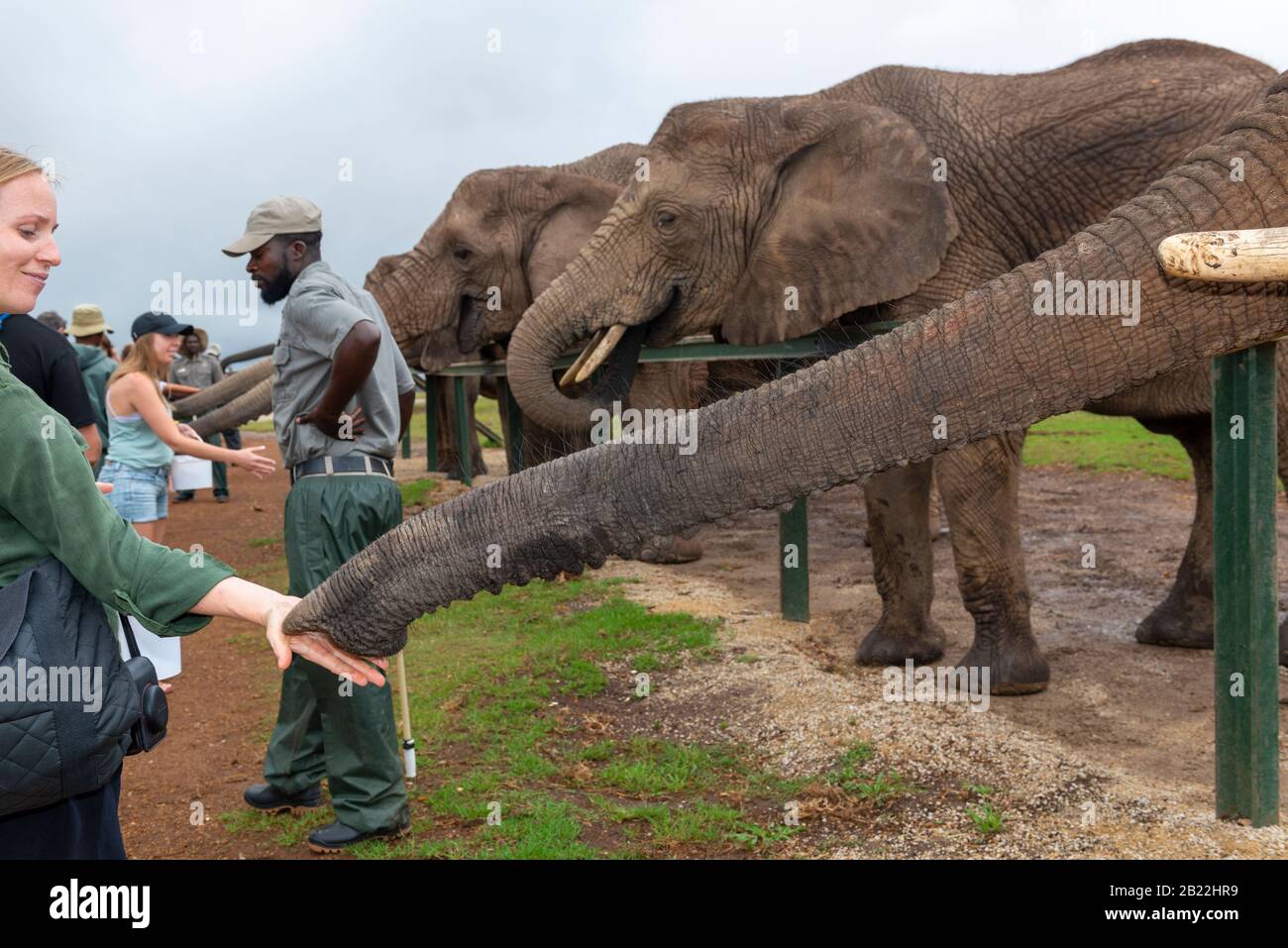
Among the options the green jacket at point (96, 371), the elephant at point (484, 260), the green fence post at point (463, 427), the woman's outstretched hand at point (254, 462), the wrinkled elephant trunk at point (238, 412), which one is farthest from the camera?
the green fence post at point (463, 427)

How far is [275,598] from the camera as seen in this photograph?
9.09ft

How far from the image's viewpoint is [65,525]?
240cm

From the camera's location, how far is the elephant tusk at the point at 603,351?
24.2ft

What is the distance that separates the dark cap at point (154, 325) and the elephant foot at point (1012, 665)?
4725mm

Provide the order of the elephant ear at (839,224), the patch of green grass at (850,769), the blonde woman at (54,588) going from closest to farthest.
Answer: the blonde woman at (54,588) → the patch of green grass at (850,769) → the elephant ear at (839,224)

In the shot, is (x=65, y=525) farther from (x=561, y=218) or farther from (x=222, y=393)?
(x=222, y=393)

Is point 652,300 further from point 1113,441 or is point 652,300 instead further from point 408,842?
point 1113,441

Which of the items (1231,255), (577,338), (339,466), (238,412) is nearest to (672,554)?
(577,338)

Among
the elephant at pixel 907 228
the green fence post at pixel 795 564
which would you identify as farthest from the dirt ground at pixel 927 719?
the elephant at pixel 907 228

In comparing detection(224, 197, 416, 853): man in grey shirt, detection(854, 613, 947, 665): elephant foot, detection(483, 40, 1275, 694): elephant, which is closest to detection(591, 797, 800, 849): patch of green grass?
detection(224, 197, 416, 853): man in grey shirt

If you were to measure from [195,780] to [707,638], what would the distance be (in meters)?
3.06

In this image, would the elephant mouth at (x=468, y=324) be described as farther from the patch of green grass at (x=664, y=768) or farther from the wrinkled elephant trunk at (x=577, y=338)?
the patch of green grass at (x=664, y=768)

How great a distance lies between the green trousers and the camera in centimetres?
476

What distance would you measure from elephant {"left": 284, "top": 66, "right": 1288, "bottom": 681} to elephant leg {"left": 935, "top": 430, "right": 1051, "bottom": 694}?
3110 mm
